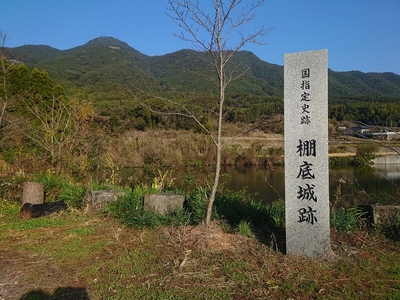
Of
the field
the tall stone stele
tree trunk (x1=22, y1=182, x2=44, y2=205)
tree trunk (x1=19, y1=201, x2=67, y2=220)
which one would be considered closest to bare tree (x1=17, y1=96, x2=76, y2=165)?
tree trunk (x1=22, y1=182, x2=44, y2=205)

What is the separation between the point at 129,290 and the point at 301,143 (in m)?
2.04

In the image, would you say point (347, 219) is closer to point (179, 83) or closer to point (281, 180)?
point (179, 83)

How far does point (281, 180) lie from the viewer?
458 inches

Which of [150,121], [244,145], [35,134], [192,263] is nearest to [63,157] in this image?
[35,134]

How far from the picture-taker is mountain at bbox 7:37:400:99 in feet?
16.1

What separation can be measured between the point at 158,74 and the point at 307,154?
27.1 m

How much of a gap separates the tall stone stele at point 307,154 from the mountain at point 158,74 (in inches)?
38.8

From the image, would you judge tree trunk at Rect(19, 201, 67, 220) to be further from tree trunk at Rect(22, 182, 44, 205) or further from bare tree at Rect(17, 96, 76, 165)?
bare tree at Rect(17, 96, 76, 165)

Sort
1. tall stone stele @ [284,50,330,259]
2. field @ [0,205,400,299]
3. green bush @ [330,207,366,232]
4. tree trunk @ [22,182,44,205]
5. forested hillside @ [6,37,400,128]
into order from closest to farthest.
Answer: field @ [0,205,400,299] → tall stone stele @ [284,50,330,259] → green bush @ [330,207,366,232] → forested hillside @ [6,37,400,128] → tree trunk @ [22,182,44,205]

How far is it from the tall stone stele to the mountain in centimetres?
99

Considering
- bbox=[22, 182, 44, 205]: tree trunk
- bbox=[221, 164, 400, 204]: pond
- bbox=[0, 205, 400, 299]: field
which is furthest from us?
bbox=[221, 164, 400, 204]: pond

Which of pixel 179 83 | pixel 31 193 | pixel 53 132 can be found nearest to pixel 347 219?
pixel 31 193

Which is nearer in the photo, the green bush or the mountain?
the green bush

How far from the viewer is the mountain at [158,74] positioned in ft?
16.1
